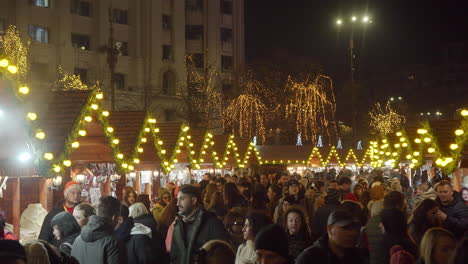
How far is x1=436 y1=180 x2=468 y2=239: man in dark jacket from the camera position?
8312 mm

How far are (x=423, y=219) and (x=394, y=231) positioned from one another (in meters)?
0.74

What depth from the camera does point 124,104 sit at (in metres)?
50.5

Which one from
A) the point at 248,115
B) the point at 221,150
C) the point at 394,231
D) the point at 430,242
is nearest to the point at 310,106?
the point at 248,115

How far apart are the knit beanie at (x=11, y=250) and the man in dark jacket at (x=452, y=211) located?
531cm

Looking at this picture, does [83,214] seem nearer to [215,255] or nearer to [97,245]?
[97,245]

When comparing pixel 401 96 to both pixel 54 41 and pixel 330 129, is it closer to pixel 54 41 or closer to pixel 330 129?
pixel 330 129

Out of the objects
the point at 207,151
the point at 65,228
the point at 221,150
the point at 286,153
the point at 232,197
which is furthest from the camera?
the point at 286,153

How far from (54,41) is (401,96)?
36225 millimetres

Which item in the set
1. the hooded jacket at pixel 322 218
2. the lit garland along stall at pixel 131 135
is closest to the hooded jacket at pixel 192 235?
the hooded jacket at pixel 322 218

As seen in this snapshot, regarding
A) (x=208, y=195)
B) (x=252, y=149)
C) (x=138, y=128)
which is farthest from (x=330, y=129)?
(x=208, y=195)

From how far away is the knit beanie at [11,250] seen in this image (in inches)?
140

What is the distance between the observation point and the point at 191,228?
6805 millimetres

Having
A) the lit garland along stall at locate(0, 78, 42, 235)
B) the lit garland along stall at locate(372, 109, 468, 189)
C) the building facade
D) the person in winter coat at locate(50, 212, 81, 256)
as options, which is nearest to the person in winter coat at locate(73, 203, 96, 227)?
the person in winter coat at locate(50, 212, 81, 256)

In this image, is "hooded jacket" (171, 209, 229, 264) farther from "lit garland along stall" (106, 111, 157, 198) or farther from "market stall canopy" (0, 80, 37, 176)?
"lit garland along stall" (106, 111, 157, 198)
